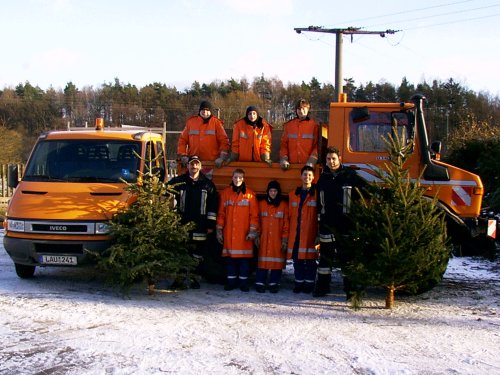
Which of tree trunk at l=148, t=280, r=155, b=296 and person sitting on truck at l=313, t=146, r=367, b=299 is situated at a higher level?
person sitting on truck at l=313, t=146, r=367, b=299

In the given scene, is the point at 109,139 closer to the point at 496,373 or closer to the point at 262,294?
the point at 262,294

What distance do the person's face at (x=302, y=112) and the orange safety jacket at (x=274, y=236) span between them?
1380mm

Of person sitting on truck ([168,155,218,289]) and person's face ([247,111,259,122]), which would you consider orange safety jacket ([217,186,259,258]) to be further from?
person's face ([247,111,259,122])

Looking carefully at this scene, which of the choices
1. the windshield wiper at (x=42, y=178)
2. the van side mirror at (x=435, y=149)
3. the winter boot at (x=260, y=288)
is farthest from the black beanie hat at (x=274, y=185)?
the windshield wiper at (x=42, y=178)

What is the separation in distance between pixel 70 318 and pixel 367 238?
3765 mm

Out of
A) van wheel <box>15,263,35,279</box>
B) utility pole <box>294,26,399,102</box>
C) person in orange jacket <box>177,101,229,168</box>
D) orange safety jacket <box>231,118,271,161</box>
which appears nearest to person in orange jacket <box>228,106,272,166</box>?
orange safety jacket <box>231,118,271,161</box>

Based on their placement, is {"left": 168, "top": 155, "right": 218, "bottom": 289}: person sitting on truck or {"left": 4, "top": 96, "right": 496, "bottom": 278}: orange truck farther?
{"left": 168, "top": 155, "right": 218, "bottom": 289}: person sitting on truck

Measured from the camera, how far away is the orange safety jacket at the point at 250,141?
850 cm

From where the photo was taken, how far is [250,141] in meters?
8.52

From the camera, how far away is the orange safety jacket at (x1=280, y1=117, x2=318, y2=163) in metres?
8.31

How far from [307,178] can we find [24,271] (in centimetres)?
462

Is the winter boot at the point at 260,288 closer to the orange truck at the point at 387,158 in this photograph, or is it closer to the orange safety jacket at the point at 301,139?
the orange truck at the point at 387,158

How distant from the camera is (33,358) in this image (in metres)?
5.27

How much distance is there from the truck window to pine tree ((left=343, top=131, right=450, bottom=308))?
1102 mm
